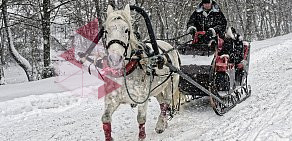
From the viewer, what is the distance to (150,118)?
25.6ft

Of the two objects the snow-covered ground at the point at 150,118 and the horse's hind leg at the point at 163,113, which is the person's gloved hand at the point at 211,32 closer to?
the snow-covered ground at the point at 150,118

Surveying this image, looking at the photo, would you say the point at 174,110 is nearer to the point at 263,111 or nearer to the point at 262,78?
the point at 263,111

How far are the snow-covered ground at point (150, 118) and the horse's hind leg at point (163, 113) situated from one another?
135 millimetres

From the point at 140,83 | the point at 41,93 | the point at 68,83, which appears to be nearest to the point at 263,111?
the point at 140,83

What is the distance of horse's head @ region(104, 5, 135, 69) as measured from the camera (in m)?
4.62

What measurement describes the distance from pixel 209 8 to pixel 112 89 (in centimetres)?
421

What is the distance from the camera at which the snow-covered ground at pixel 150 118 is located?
6023 mm

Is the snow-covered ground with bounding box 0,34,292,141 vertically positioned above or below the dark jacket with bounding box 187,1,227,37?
below

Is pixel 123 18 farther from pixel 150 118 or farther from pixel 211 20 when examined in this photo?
pixel 211 20

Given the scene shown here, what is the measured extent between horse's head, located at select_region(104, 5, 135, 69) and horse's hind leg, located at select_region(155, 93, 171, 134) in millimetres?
1944

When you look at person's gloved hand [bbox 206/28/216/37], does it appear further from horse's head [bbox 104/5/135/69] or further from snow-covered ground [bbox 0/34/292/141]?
horse's head [bbox 104/5/135/69]

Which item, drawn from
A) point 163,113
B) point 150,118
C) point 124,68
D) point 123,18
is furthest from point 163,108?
point 123,18

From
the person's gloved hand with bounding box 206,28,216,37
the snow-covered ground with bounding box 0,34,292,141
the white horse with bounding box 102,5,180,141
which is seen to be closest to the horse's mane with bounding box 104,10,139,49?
the white horse with bounding box 102,5,180,141

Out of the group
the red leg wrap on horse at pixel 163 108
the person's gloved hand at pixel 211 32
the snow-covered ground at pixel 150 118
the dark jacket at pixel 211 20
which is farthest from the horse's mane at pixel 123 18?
the dark jacket at pixel 211 20
